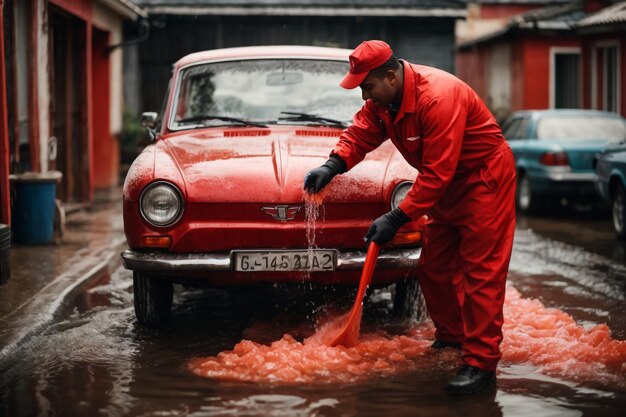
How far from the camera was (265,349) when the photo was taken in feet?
18.3

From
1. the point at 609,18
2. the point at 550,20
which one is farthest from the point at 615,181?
the point at 550,20

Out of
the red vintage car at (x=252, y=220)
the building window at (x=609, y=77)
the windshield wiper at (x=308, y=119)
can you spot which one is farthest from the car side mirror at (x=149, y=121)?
the building window at (x=609, y=77)

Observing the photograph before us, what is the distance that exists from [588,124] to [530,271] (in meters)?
5.94

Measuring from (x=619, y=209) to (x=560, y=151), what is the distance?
2.60m

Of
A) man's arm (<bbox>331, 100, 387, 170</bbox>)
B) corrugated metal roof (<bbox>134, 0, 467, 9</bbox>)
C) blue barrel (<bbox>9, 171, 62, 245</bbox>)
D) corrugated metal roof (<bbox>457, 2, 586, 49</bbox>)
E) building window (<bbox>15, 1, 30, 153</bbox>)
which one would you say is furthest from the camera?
corrugated metal roof (<bbox>457, 2, 586, 49</bbox>)

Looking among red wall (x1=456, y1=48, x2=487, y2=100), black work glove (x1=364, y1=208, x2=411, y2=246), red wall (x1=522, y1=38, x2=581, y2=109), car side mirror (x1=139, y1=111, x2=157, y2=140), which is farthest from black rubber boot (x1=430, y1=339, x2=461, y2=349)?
red wall (x1=456, y1=48, x2=487, y2=100)

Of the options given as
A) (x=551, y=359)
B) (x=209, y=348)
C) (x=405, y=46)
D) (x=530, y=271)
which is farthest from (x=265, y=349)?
(x=405, y=46)

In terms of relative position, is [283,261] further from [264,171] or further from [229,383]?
[229,383]

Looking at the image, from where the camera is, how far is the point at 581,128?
14344 millimetres

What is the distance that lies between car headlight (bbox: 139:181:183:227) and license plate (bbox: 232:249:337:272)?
0.43 m

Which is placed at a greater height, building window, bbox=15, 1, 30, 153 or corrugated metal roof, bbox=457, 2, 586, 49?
corrugated metal roof, bbox=457, 2, 586, 49

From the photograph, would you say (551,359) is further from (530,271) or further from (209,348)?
(530,271)

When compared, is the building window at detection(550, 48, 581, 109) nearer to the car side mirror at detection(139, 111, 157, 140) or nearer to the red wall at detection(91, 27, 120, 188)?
the red wall at detection(91, 27, 120, 188)

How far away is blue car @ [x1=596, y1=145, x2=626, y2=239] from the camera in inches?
437
